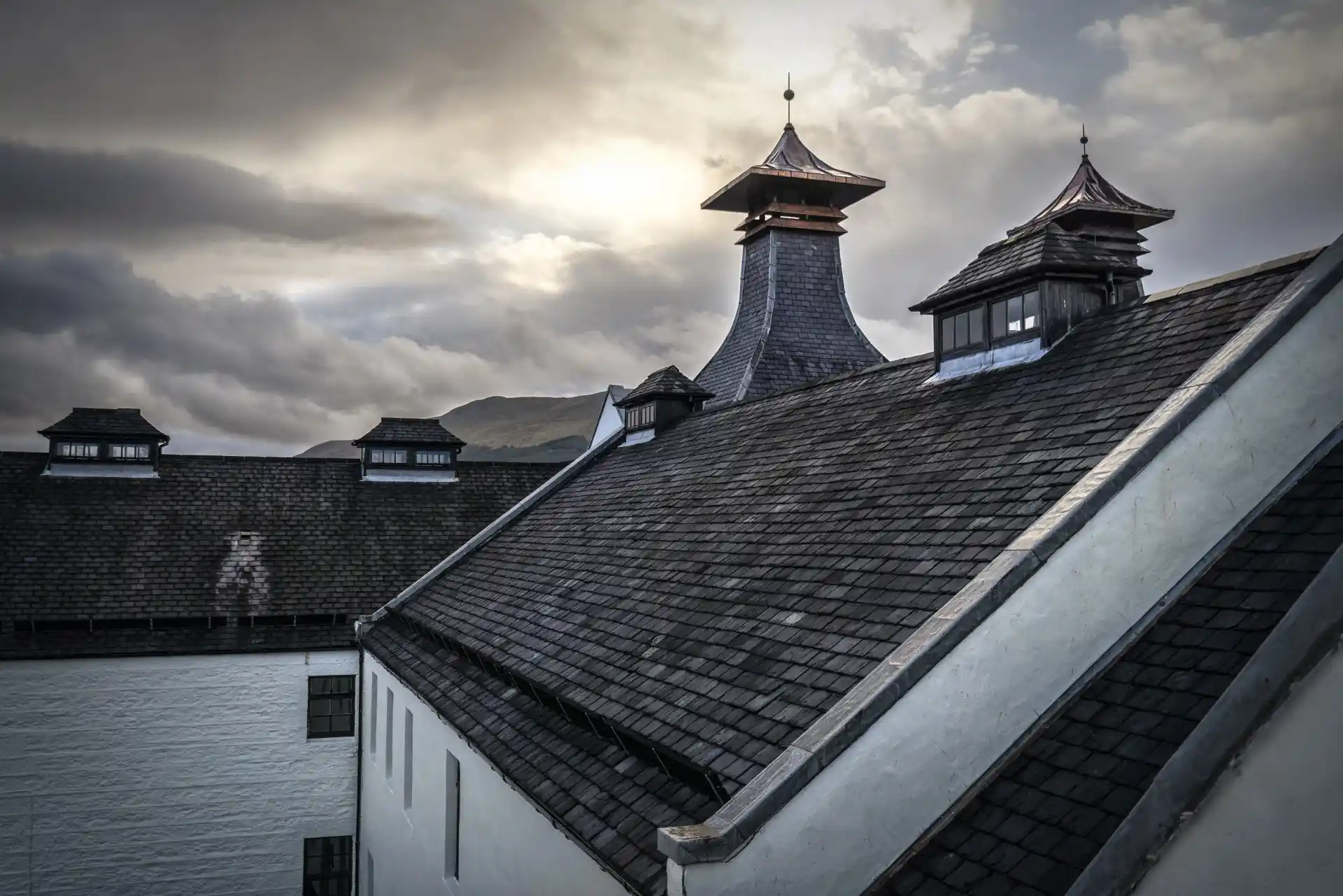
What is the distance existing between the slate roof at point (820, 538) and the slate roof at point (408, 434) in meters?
13.1

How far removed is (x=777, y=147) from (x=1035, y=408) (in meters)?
17.8

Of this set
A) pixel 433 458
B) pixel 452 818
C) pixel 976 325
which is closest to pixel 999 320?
pixel 976 325

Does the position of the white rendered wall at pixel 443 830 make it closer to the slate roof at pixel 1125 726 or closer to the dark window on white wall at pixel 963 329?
the slate roof at pixel 1125 726

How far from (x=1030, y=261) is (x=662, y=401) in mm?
9604

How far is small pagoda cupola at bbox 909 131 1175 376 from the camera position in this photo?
10312 millimetres

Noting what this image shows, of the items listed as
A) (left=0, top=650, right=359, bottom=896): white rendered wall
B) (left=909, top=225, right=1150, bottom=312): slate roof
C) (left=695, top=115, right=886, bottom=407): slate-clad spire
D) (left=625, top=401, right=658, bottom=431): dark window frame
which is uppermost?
(left=695, top=115, right=886, bottom=407): slate-clad spire

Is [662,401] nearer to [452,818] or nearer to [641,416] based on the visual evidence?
[641,416]

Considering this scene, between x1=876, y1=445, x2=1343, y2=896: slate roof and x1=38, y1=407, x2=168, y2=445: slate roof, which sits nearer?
x1=876, y1=445, x2=1343, y2=896: slate roof

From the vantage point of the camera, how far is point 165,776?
20.1 m

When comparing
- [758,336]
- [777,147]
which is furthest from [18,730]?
[777,147]

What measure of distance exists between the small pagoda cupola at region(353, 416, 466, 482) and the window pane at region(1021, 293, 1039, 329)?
18.7 m

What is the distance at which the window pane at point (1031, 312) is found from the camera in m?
10.3

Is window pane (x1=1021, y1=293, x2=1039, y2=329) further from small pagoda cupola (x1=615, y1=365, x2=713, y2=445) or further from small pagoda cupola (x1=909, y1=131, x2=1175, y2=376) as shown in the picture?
small pagoda cupola (x1=615, y1=365, x2=713, y2=445)

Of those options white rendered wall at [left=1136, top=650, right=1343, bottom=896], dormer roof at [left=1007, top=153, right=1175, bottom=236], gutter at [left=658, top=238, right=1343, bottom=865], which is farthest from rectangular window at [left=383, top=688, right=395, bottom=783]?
dormer roof at [left=1007, top=153, right=1175, bottom=236]
